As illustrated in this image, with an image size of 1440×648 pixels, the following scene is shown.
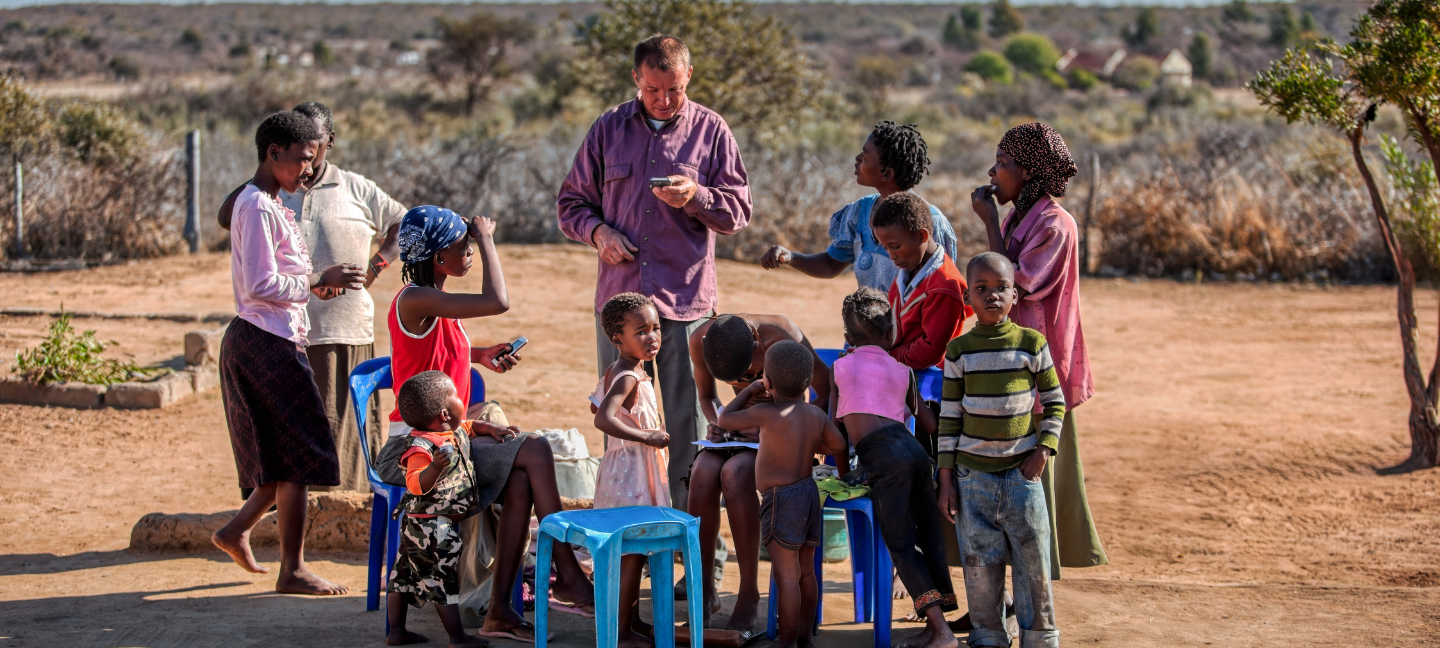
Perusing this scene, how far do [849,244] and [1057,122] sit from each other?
2988cm

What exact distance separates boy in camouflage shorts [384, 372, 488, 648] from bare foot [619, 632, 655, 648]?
43 cm

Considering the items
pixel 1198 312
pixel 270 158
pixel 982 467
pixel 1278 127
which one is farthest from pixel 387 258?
pixel 1278 127

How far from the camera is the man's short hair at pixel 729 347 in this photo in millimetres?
3742

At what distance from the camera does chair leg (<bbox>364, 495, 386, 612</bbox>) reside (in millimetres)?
3908

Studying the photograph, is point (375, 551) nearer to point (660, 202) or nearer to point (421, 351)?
point (421, 351)

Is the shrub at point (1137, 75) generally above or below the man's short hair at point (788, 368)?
above

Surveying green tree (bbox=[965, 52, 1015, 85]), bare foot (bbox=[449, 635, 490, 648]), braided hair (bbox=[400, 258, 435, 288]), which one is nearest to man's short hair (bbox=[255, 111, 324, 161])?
braided hair (bbox=[400, 258, 435, 288])

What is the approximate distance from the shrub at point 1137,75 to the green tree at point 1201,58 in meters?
2.48

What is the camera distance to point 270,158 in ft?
13.1

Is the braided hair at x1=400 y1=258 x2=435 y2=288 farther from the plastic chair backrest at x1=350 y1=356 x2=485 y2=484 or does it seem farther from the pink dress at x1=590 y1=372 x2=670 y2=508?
the pink dress at x1=590 y1=372 x2=670 y2=508

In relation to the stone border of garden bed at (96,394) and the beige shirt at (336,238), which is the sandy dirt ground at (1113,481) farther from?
the beige shirt at (336,238)

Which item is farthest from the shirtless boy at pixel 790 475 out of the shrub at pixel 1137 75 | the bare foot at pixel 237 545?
the shrub at pixel 1137 75

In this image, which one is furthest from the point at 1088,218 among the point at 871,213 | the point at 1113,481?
the point at 871,213

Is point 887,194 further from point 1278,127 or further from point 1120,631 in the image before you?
point 1278,127
